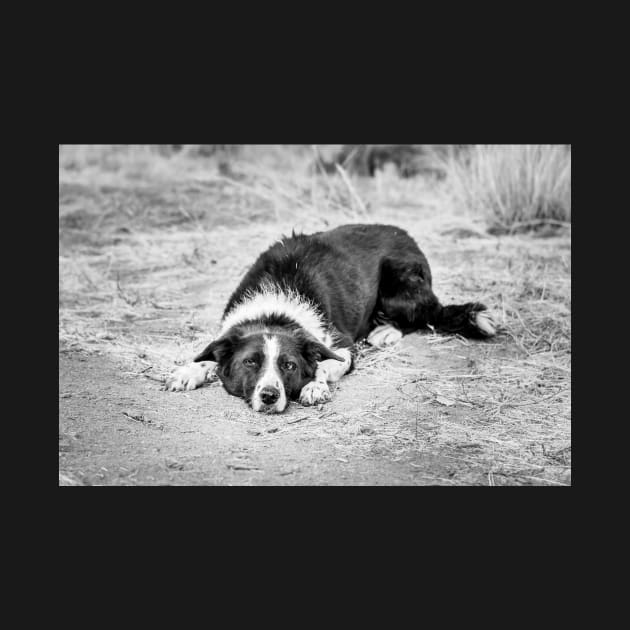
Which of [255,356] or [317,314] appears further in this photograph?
[317,314]

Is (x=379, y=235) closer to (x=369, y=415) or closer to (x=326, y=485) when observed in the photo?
(x=369, y=415)

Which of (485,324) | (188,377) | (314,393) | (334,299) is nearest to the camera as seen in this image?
(314,393)

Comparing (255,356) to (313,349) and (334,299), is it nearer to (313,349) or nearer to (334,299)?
(313,349)

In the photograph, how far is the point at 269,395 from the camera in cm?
689

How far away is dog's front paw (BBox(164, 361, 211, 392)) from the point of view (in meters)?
7.39

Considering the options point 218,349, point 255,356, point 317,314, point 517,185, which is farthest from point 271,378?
point 517,185

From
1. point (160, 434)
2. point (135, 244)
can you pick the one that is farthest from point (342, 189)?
point (160, 434)

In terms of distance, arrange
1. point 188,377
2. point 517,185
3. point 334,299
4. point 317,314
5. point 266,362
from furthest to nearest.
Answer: point 517,185
point 334,299
point 317,314
point 188,377
point 266,362

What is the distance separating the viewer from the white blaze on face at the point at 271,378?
22.8 ft

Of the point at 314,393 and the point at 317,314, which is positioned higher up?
the point at 317,314

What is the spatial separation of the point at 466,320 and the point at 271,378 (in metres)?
2.64

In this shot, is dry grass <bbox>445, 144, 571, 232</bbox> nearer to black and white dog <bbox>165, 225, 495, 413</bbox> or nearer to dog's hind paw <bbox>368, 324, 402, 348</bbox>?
black and white dog <bbox>165, 225, 495, 413</bbox>

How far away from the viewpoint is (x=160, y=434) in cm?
661

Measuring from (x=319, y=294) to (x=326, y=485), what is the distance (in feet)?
8.34
